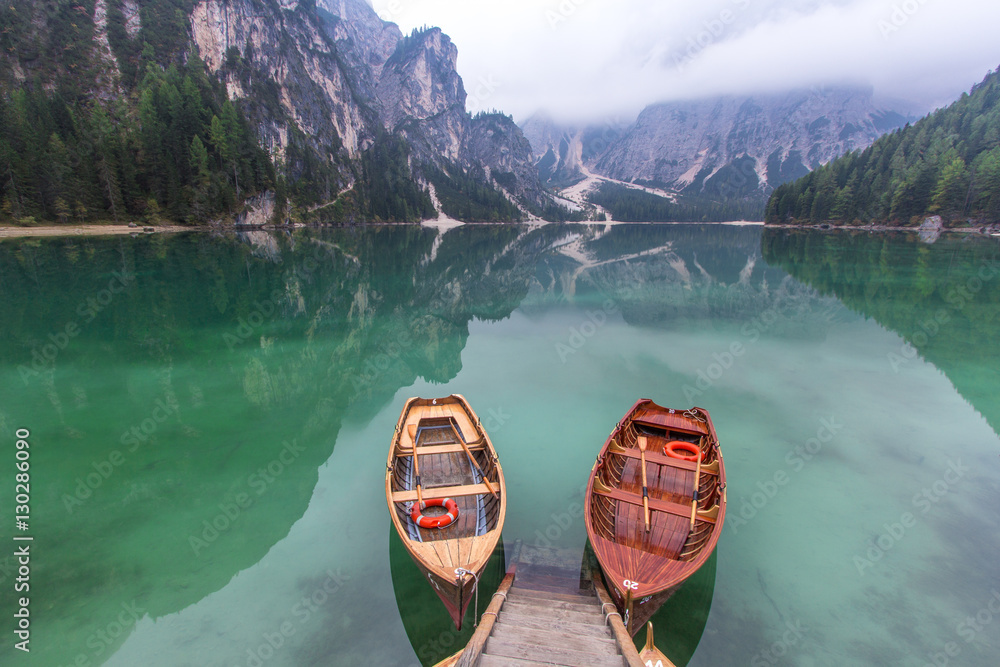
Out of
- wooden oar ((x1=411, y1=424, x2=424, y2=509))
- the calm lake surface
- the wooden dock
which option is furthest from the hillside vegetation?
wooden oar ((x1=411, y1=424, x2=424, y2=509))

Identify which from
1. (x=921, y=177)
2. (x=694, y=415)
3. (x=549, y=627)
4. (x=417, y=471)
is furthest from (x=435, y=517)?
(x=921, y=177)

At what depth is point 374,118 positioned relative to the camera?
196 metres

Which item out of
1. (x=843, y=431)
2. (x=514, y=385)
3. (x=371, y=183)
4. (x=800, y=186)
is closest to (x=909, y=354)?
Result: (x=843, y=431)

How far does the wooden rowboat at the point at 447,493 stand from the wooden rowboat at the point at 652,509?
207cm

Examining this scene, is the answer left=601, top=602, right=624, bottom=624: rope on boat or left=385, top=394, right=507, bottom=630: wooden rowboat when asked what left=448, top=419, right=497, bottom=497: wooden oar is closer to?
left=385, top=394, right=507, bottom=630: wooden rowboat

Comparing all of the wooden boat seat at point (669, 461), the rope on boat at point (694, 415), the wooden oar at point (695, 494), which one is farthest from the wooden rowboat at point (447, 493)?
the rope on boat at point (694, 415)

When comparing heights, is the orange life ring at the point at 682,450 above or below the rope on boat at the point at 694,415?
below

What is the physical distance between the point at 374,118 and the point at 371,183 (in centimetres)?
6658

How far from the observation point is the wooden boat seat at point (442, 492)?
348 inches

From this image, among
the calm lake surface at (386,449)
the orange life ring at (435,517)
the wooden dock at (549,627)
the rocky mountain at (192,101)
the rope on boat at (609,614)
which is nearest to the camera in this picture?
the wooden dock at (549,627)

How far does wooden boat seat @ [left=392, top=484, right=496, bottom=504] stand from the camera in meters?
8.84

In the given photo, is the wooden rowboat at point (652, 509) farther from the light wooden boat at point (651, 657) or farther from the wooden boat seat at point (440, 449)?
the wooden boat seat at point (440, 449)

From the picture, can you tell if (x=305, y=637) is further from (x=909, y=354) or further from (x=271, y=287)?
(x=271, y=287)

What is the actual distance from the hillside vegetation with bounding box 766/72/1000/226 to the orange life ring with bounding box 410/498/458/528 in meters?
130
